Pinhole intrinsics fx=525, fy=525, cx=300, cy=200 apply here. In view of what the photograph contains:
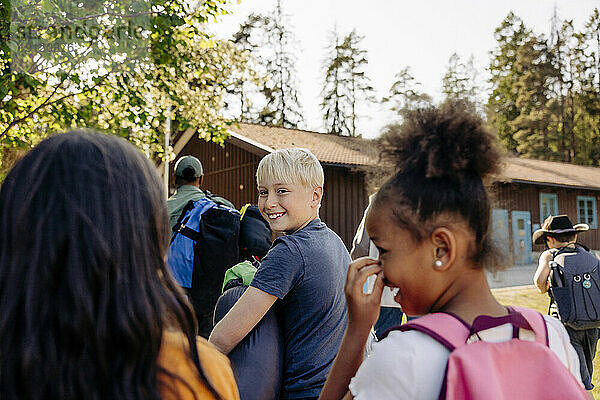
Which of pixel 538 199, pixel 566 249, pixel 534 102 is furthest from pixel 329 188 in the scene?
pixel 534 102

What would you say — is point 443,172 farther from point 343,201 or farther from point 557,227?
point 343,201

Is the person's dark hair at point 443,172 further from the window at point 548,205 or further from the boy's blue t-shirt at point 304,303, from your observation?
the window at point 548,205

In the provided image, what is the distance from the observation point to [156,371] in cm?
111

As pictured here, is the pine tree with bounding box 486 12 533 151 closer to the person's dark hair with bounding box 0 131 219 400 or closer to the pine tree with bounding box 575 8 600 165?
the pine tree with bounding box 575 8 600 165

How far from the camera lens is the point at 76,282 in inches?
41.4

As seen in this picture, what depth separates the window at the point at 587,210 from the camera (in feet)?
93.9

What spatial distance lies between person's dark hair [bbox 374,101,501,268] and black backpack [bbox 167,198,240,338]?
105 inches

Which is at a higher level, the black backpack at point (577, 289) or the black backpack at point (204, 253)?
the black backpack at point (204, 253)

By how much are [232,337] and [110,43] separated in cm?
706

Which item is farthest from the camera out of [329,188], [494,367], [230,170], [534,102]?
[534,102]

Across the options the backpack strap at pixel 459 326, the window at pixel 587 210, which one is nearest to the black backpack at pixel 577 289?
the backpack strap at pixel 459 326

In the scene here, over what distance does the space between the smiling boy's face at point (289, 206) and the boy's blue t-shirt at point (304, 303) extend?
24 centimetres

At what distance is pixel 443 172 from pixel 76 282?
907mm

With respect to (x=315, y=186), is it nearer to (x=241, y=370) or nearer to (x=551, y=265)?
(x=241, y=370)
